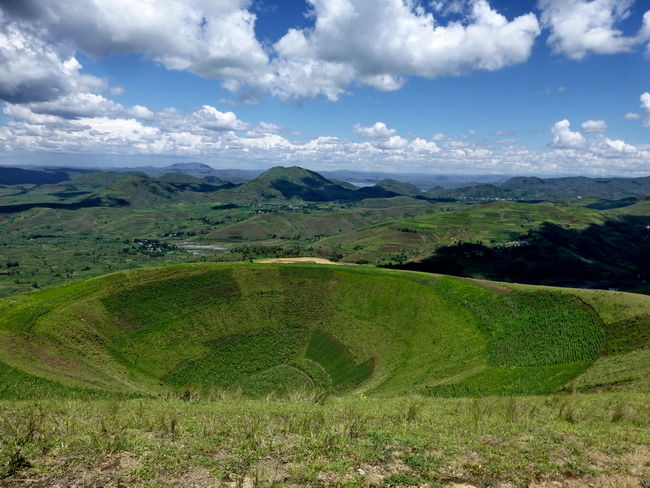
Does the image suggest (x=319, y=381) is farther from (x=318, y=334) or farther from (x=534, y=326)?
(x=534, y=326)

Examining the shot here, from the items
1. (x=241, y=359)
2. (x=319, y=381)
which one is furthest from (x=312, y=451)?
(x=241, y=359)

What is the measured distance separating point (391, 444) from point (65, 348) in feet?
206

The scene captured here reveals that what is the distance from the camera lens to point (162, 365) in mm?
62469

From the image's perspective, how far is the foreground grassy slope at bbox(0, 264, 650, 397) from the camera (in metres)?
49.9

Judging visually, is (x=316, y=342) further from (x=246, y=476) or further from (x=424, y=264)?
(x=424, y=264)

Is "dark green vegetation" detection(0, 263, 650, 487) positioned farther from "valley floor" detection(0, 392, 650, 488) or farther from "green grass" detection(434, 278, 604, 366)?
"green grass" detection(434, 278, 604, 366)

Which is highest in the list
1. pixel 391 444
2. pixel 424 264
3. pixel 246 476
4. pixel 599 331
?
pixel 246 476

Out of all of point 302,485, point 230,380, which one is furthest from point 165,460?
point 230,380

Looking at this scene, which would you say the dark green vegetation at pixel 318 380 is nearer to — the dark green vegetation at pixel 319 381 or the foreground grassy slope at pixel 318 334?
the dark green vegetation at pixel 319 381

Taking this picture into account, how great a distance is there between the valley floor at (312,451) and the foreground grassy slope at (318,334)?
74.2 feet

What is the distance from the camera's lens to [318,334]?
74500mm

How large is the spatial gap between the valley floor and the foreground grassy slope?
22631mm

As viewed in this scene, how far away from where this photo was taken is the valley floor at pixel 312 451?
13.0m

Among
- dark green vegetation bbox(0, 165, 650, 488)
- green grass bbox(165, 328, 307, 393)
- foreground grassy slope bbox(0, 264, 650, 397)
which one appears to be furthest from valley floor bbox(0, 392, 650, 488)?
green grass bbox(165, 328, 307, 393)
